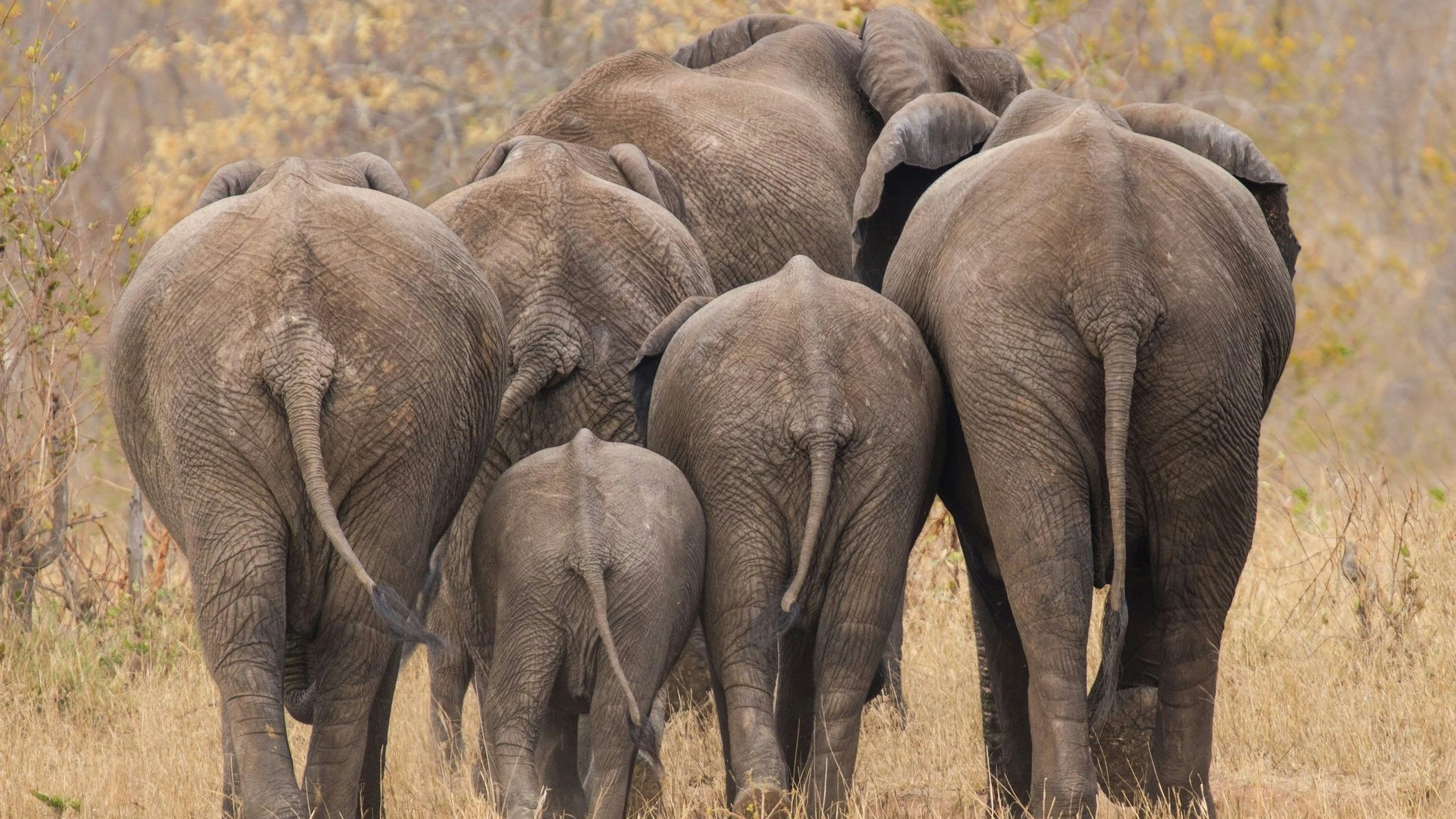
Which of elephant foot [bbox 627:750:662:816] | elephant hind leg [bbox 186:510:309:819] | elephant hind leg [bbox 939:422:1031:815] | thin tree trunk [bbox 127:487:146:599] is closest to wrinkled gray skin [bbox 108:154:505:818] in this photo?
elephant hind leg [bbox 186:510:309:819]

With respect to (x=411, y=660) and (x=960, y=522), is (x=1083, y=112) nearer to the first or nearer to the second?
(x=960, y=522)

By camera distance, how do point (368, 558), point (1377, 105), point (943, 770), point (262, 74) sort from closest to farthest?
1. point (368, 558)
2. point (943, 770)
3. point (262, 74)
4. point (1377, 105)

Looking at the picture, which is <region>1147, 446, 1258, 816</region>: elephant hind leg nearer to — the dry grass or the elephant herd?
the elephant herd

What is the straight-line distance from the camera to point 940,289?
5.11 meters

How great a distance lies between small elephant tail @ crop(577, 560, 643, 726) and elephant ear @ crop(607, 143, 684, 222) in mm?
2205

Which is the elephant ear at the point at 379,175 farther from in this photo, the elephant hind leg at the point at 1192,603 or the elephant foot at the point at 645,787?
the elephant hind leg at the point at 1192,603

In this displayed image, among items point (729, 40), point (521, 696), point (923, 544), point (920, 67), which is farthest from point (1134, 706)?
point (729, 40)

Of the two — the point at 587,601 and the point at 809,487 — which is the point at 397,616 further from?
the point at 809,487

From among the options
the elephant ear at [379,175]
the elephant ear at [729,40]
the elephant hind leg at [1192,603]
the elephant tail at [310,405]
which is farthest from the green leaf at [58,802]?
the elephant ear at [729,40]

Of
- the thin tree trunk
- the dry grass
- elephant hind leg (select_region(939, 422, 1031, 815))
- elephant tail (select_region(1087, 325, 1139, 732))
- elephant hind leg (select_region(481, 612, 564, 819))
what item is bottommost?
the thin tree trunk

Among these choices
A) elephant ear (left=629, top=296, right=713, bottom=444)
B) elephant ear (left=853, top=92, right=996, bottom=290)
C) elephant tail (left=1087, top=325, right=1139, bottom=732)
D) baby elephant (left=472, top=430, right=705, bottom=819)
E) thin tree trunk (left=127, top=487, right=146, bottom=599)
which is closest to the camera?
elephant tail (left=1087, top=325, right=1139, bottom=732)

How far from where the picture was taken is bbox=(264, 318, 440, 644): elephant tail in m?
4.38

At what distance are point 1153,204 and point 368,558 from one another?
7.20 ft

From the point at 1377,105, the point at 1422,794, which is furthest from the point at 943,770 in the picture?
the point at 1377,105
